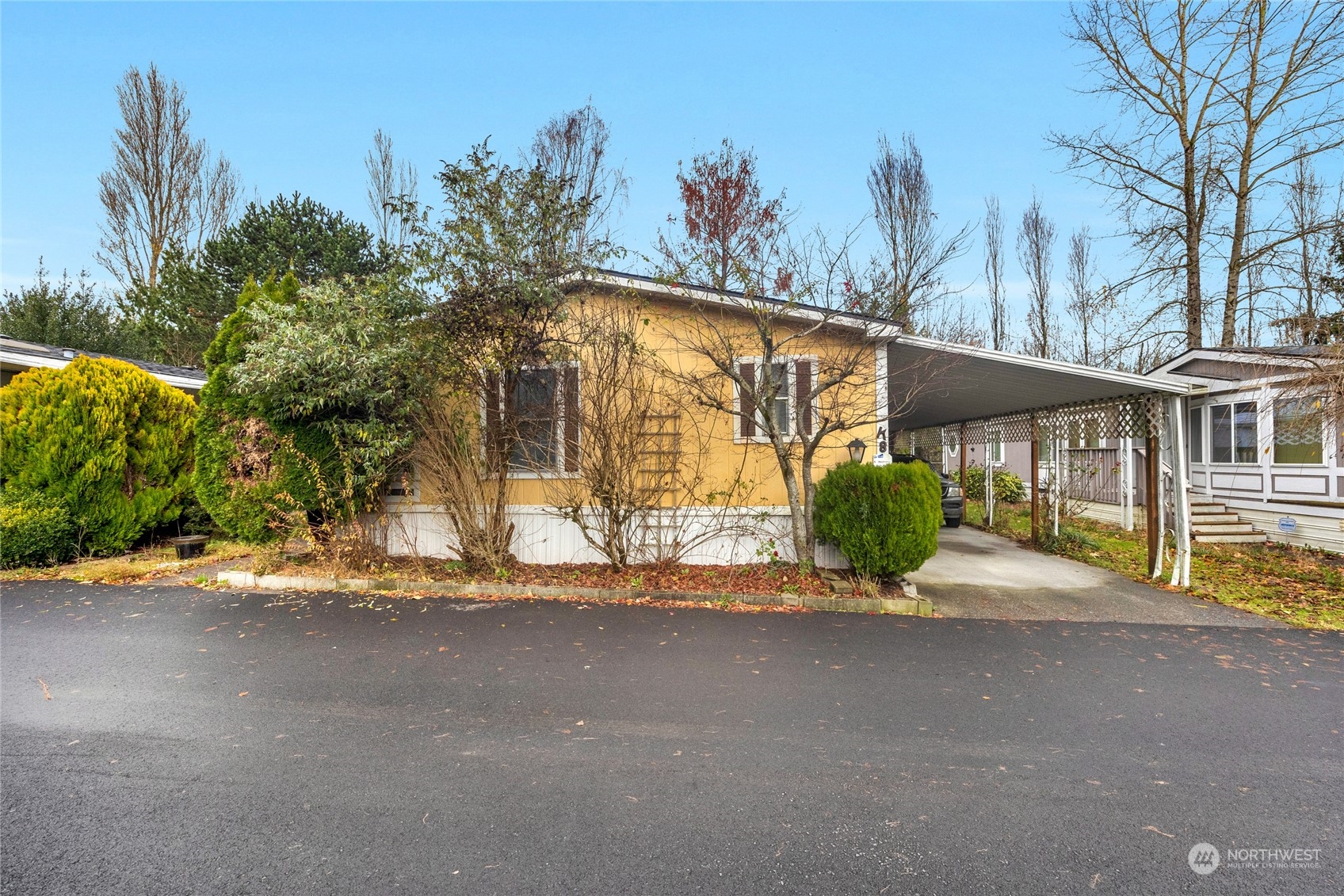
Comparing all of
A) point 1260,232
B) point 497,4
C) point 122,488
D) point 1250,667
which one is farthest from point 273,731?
point 1260,232

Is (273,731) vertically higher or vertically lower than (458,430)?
lower

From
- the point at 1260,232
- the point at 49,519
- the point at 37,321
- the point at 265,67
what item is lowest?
the point at 49,519

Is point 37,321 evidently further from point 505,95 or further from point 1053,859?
point 1053,859

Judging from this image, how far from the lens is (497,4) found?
10.7m

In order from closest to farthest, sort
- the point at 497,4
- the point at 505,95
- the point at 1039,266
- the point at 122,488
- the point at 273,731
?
the point at 273,731, the point at 122,488, the point at 497,4, the point at 505,95, the point at 1039,266

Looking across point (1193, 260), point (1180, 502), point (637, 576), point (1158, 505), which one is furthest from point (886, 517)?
point (1193, 260)

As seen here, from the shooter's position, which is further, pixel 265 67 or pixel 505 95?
pixel 505 95

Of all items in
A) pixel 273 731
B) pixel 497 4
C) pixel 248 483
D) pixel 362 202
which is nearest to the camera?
pixel 273 731

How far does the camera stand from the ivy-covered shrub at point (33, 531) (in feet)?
26.3

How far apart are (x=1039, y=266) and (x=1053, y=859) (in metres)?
27.1

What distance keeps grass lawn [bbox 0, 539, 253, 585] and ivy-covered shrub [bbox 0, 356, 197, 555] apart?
0.36m

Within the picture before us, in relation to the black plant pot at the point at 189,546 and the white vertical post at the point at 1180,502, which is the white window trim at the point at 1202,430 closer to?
the white vertical post at the point at 1180,502

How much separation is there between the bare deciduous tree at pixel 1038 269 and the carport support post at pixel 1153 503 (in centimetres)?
1750

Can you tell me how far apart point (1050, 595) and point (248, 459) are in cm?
1007
